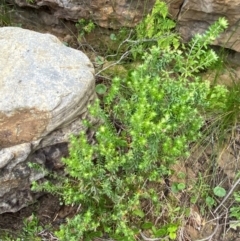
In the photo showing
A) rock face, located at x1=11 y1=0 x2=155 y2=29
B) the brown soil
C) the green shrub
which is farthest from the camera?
rock face, located at x1=11 y1=0 x2=155 y2=29

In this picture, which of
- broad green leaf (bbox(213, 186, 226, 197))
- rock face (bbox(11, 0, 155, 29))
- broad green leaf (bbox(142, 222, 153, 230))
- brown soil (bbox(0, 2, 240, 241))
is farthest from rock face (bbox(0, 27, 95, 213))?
broad green leaf (bbox(213, 186, 226, 197))

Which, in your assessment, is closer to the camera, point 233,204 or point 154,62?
point 154,62

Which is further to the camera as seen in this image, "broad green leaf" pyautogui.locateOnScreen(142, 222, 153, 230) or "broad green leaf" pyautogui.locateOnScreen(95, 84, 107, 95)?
"broad green leaf" pyautogui.locateOnScreen(95, 84, 107, 95)

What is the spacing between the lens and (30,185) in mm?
2734

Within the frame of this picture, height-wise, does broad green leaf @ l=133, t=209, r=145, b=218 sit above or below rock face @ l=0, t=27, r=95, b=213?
below

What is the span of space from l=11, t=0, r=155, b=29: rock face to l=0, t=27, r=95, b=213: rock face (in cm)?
90

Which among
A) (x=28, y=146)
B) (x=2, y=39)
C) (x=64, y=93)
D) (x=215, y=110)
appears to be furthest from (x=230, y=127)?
(x=2, y=39)

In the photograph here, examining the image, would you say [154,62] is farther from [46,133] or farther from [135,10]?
[135,10]

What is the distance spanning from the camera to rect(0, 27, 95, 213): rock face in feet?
8.35

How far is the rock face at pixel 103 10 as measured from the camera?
11.8 ft

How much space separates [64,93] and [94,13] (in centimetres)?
136

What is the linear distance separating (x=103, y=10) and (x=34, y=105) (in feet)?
4.81

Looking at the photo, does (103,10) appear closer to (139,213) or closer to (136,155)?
(136,155)

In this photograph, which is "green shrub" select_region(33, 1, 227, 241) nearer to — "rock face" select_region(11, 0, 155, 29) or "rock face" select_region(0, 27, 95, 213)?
"rock face" select_region(0, 27, 95, 213)
